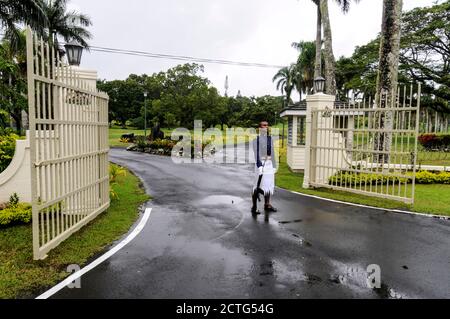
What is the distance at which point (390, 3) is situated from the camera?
1109cm

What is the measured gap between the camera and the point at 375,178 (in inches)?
409

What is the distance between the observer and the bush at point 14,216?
6442mm

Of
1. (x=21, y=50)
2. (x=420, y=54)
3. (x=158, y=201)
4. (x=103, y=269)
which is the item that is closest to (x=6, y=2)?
(x=21, y=50)

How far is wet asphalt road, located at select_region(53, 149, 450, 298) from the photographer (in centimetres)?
400

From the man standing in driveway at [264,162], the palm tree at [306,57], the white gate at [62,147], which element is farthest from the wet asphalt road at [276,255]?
the palm tree at [306,57]

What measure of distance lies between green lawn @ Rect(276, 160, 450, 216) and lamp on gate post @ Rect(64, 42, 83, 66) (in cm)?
680

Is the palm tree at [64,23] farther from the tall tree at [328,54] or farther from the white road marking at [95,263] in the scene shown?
the white road marking at [95,263]

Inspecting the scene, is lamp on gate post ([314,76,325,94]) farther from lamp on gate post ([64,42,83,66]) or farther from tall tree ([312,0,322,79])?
tall tree ([312,0,322,79])

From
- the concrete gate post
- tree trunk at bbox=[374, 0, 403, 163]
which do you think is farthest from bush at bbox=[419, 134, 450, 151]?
the concrete gate post

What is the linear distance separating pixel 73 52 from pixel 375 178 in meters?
8.80

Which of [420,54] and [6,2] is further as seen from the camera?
[420,54]

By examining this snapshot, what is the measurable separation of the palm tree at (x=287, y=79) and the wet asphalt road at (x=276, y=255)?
46940mm

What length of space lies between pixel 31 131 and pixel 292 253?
408 cm
